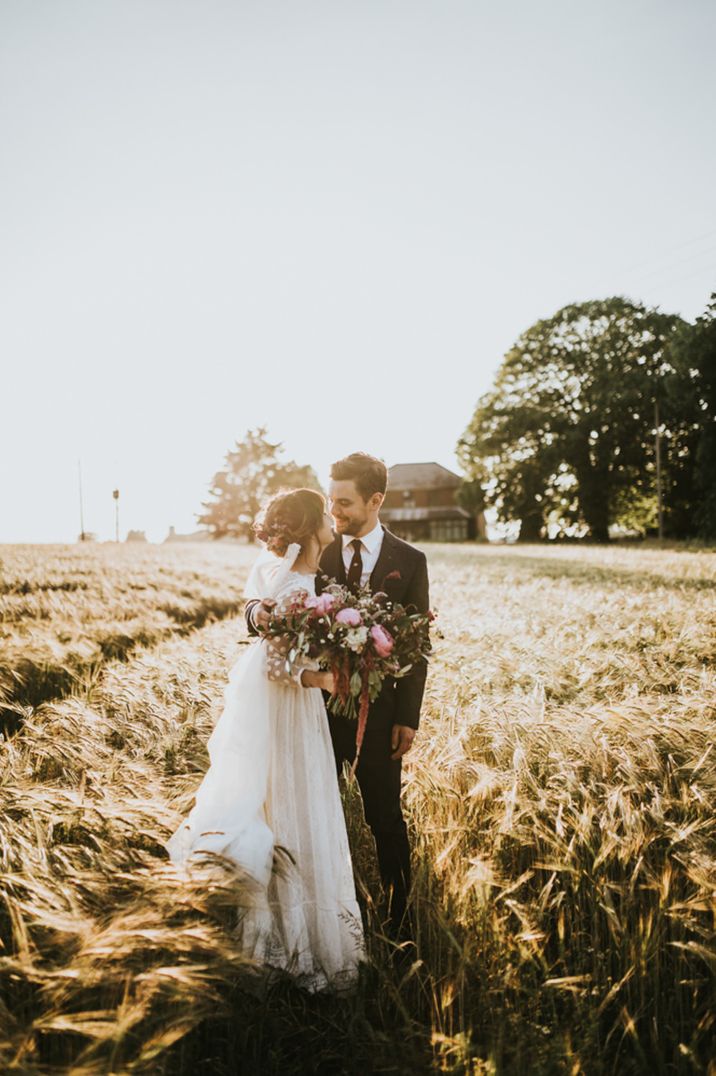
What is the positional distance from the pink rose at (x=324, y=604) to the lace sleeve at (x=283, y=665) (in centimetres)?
26

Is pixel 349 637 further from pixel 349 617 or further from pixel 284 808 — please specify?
pixel 284 808

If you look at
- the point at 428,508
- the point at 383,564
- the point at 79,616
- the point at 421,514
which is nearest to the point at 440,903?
the point at 383,564

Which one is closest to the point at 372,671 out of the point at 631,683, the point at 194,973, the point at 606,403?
the point at 194,973

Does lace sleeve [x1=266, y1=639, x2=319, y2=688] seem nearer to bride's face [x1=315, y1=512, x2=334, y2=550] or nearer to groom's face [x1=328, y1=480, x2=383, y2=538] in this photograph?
bride's face [x1=315, y1=512, x2=334, y2=550]

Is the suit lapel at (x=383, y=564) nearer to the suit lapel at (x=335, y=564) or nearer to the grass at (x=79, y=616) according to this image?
the suit lapel at (x=335, y=564)

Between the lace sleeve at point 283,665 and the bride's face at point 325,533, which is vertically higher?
the bride's face at point 325,533

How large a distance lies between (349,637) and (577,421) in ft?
143

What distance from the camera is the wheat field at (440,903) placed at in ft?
6.38

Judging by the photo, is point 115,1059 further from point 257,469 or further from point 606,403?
point 257,469

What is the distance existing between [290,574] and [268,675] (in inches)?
18.5

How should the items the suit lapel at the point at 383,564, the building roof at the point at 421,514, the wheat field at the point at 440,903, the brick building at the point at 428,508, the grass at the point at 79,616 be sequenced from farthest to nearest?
the building roof at the point at 421,514 → the brick building at the point at 428,508 → the grass at the point at 79,616 → the suit lapel at the point at 383,564 → the wheat field at the point at 440,903

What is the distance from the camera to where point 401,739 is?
3.14 m

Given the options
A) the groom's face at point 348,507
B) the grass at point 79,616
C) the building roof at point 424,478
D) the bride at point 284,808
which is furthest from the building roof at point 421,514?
the bride at point 284,808

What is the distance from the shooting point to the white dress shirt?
129 inches
